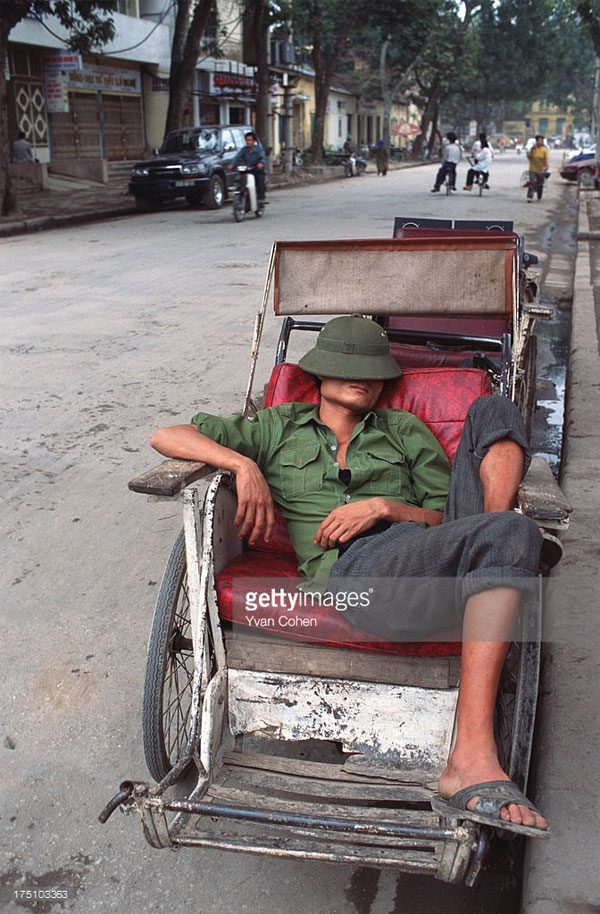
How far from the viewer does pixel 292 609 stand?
2.71 metres

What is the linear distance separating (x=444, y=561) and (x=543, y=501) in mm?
323

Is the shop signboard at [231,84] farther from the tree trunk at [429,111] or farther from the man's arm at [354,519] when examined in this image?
the man's arm at [354,519]

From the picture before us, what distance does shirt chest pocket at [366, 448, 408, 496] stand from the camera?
3059 mm

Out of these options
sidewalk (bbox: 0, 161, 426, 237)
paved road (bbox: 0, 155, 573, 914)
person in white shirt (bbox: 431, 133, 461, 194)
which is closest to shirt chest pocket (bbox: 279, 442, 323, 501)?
paved road (bbox: 0, 155, 573, 914)

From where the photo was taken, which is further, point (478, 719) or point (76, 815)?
point (76, 815)

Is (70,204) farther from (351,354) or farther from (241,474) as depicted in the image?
(241,474)

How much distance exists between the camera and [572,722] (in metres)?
3.02

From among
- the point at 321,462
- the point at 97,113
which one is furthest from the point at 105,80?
the point at 321,462

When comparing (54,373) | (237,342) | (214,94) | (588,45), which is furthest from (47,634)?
(588,45)

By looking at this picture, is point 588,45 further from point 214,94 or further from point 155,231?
point 155,231

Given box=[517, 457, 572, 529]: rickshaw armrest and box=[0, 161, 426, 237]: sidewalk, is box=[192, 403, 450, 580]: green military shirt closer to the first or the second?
box=[517, 457, 572, 529]: rickshaw armrest

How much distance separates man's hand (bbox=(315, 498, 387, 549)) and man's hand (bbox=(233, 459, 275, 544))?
18 cm

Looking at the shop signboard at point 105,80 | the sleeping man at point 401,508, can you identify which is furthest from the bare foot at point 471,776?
the shop signboard at point 105,80

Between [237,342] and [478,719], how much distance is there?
6.35 meters
